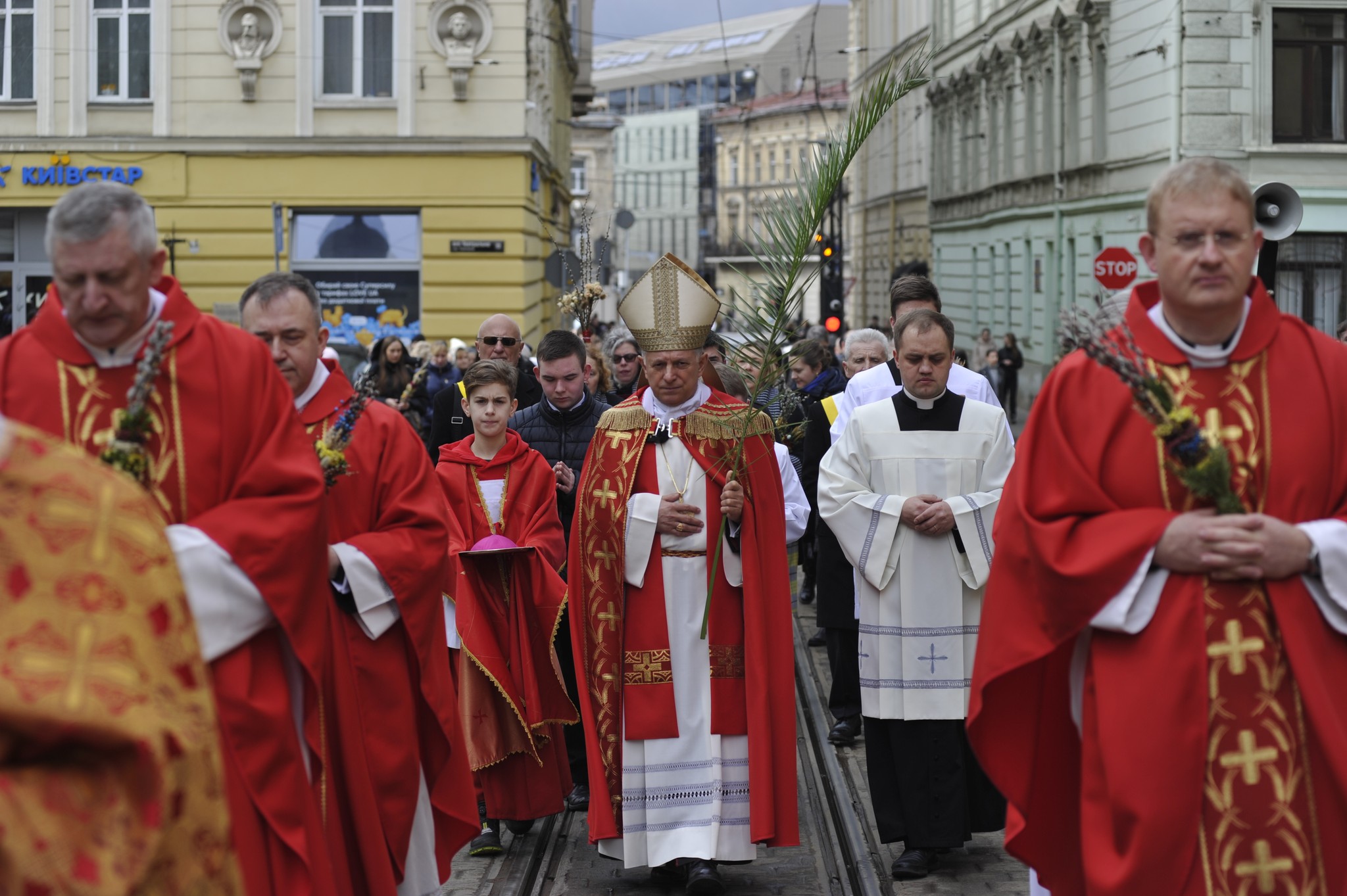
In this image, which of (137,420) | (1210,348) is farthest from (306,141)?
(1210,348)

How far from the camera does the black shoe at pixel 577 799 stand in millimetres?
7879

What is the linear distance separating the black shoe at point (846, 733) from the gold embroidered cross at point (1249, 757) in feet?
16.6

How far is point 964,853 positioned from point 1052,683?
2.98 metres

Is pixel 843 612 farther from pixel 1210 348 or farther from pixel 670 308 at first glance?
pixel 1210 348

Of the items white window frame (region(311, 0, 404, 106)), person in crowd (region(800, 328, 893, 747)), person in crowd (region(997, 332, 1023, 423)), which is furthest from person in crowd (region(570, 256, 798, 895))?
person in crowd (region(997, 332, 1023, 423))

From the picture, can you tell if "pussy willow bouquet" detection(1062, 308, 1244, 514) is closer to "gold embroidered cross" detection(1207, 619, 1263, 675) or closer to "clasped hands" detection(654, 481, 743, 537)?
"gold embroidered cross" detection(1207, 619, 1263, 675)

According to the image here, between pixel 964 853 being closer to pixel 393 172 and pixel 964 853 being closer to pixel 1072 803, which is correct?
pixel 1072 803

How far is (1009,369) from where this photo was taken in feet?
104

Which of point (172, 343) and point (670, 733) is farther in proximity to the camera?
point (670, 733)

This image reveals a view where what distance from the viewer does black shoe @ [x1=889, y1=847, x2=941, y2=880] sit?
257 inches

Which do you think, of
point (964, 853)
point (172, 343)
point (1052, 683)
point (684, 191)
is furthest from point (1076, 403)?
point (684, 191)

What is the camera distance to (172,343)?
3.81m

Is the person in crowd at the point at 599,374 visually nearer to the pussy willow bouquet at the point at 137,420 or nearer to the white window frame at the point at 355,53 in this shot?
the pussy willow bouquet at the point at 137,420

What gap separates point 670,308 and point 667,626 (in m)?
1.18
